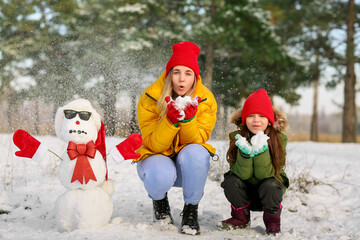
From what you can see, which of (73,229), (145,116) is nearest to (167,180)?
(145,116)

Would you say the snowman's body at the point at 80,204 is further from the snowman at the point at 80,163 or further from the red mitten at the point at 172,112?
the red mitten at the point at 172,112

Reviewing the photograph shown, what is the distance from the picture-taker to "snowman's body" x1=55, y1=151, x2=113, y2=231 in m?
2.16

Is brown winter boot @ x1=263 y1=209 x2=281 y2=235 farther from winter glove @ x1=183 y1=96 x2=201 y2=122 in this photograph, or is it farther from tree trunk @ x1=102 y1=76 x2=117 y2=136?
tree trunk @ x1=102 y1=76 x2=117 y2=136

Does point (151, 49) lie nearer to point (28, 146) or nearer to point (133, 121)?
point (133, 121)

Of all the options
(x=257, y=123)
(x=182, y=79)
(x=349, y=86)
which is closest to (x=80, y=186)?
(x=182, y=79)

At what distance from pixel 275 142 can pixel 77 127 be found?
134 cm

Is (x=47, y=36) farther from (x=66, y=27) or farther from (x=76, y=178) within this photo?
(x=76, y=178)

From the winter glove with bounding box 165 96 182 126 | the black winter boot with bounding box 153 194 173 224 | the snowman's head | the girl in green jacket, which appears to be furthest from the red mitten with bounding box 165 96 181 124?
the black winter boot with bounding box 153 194 173 224

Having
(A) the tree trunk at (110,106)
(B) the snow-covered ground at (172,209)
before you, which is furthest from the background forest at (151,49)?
(B) the snow-covered ground at (172,209)

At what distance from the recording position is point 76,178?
2166mm

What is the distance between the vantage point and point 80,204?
2158mm

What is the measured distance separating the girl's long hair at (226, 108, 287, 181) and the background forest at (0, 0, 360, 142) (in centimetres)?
631

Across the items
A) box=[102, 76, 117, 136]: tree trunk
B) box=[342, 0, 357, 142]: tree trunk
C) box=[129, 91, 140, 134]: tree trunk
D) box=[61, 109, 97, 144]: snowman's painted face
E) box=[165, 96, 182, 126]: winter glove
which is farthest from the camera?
box=[342, 0, 357, 142]: tree trunk

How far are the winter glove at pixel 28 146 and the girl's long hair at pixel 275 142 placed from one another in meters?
1.29
